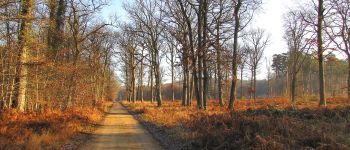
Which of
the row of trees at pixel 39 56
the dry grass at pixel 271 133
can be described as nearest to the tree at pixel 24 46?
the row of trees at pixel 39 56

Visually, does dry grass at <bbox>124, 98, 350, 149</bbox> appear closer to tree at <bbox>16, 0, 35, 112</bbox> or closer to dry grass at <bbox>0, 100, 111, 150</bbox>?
dry grass at <bbox>0, 100, 111, 150</bbox>

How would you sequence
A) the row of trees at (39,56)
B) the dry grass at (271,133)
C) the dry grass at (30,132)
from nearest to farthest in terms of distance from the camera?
1. the dry grass at (271,133)
2. the dry grass at (30,132)
3. the row of trees at (39,56)

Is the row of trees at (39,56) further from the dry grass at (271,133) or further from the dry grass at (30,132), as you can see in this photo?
the dry grass at (271,133)

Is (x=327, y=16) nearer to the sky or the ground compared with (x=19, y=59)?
nearer to the sky

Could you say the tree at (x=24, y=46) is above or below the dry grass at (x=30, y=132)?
→ above

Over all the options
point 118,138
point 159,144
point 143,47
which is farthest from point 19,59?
point 143,47

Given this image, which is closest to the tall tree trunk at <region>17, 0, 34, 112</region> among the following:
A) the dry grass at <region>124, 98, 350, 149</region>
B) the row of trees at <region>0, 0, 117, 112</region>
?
the row of trees at <region>0, 0, 117, 112</region>

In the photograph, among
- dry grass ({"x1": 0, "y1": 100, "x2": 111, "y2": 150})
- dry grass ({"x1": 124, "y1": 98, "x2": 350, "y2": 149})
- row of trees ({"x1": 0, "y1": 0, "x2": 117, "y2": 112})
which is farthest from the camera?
row of trees ({"x1": 0, "y1": 0, "x2": 117, "y2": 112})

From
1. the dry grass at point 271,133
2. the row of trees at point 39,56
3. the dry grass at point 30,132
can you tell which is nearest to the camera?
the dry grass at point 271,133

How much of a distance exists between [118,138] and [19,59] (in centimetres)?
608

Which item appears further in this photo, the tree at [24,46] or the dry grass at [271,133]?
the tree at [24,46]

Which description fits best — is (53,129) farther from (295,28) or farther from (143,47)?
(295,28)

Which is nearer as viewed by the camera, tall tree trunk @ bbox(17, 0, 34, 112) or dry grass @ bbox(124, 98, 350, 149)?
dry grass @ bbox(124, 98, 350, 149)

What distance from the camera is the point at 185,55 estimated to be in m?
28.6
